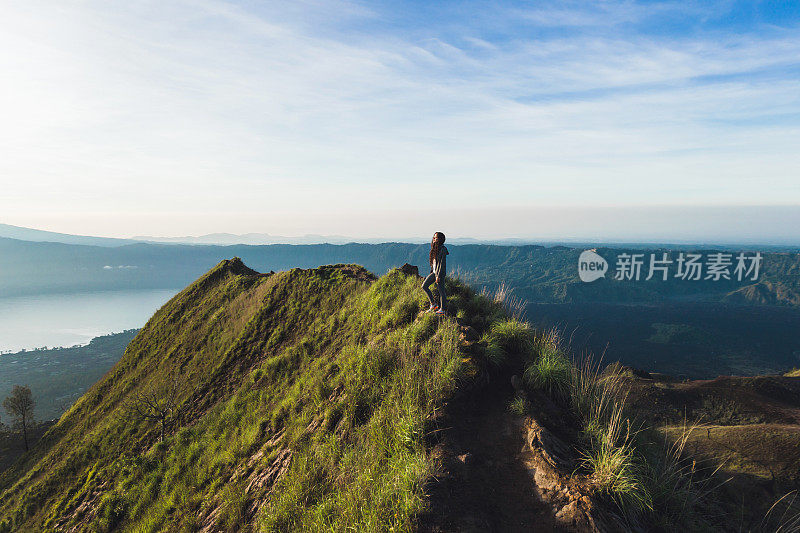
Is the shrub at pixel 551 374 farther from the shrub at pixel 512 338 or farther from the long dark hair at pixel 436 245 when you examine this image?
the long dark hair at pixel 436 245

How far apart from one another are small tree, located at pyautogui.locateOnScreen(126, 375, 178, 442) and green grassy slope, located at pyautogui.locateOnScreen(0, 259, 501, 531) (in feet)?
1.00

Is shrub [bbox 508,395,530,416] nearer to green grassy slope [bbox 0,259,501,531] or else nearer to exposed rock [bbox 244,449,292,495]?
green grassy slope [bbox 0,259,501,531]

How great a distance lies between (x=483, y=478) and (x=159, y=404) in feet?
64.3

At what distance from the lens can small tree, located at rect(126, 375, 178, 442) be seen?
15.8m

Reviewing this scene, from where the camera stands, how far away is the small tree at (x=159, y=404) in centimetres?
1575

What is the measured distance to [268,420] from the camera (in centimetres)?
1080

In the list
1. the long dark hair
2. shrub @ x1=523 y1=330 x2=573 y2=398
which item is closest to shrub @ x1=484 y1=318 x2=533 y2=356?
shrub @ x1=523 y1=330 x2=573 y2=398

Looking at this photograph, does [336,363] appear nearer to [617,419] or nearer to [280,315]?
[617,419]

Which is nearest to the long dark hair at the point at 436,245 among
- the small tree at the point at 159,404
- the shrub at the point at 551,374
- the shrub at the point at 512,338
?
the shrub at the point at 512,338

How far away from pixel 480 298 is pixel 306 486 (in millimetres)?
7186

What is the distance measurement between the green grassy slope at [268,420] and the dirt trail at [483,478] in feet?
1.21

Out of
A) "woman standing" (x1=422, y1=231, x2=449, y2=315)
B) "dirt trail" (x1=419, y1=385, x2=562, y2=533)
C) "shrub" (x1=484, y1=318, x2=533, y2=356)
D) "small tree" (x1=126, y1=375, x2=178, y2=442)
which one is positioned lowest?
"small tree" (x1=126, y1=375, x2=178, y2=442)

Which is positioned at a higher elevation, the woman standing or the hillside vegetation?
the woman standing

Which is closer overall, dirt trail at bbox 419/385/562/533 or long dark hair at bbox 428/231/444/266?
dirt trail at bbox 419/385/562/533
